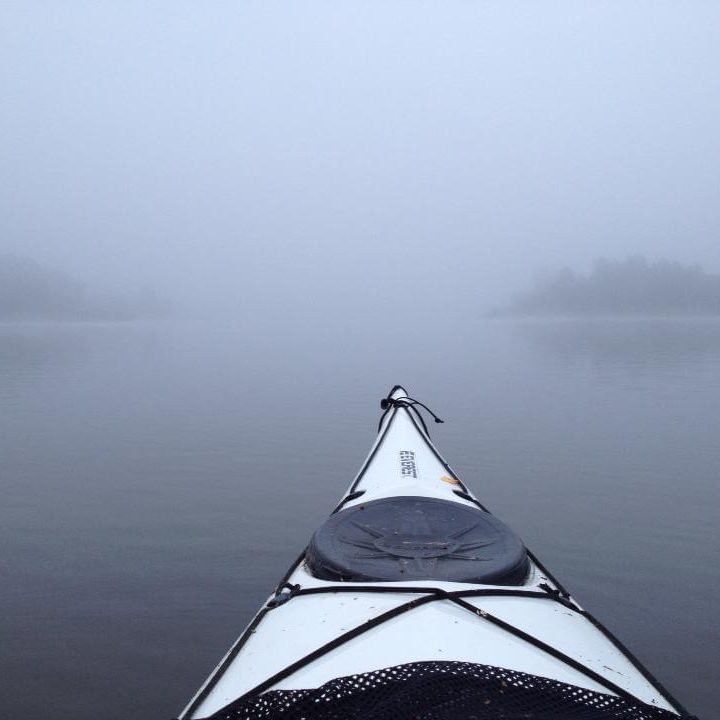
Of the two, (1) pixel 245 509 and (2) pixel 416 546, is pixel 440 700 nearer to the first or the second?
(2) pixel 416 546

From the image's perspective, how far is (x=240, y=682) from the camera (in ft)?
Result: 9.42

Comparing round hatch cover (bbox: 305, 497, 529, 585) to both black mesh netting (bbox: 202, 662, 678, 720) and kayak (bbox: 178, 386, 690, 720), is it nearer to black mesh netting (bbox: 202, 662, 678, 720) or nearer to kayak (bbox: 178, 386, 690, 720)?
kayak (bbox: 178, 386, 690, 720)

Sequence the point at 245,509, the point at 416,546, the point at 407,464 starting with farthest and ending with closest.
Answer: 1. the point at 245,509
2. the point at 407,464
3. the point at 416,546

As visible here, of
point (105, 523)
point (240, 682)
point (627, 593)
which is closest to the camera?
point (240, 682)

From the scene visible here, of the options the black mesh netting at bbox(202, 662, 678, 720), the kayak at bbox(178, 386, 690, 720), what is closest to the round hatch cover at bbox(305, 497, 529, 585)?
the kayak at bbox(178, 386, 690, 720)

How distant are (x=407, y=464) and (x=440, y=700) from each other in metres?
4.15

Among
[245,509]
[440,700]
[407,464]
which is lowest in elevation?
[245,509]

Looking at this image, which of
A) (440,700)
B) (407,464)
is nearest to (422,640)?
(440,700)

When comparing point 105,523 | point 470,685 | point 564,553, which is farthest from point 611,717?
point 105,523

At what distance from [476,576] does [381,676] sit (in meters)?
1.34

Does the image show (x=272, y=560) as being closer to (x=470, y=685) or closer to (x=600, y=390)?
(x=470, y=685)

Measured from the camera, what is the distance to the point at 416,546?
4059 millimetres

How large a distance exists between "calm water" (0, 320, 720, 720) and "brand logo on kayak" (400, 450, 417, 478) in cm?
178

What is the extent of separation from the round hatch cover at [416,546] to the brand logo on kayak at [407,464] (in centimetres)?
118
